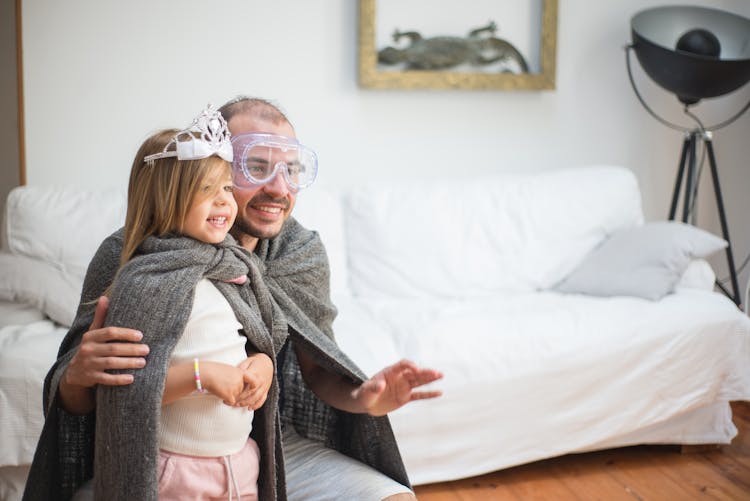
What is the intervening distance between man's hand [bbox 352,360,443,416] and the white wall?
211 centimetres

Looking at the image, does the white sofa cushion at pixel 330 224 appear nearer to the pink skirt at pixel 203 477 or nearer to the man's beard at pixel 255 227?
the man's beard at pixel 255 227

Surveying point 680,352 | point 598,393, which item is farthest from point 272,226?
point 680,352

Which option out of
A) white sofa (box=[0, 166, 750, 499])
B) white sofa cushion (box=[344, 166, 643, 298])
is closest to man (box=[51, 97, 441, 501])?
white sofa (box=[0, 166, 750, 499])

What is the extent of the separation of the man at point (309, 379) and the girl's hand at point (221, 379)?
0.25 metres

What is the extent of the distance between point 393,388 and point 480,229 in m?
1.93

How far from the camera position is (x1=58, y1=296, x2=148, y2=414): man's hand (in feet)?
3.76

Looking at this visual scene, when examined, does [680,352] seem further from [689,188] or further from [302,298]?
[302,298]

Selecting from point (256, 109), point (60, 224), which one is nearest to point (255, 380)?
point (256, 109)

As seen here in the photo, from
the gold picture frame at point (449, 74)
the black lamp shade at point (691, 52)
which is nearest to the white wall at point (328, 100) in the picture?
the gold picture frame at point (449, 74)

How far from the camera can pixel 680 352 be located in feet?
8.96

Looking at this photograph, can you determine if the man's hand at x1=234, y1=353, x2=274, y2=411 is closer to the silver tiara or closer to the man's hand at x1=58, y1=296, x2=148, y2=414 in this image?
the man's hand at x1=58, y1=296, x2=148, y2=414

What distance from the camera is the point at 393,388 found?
140cm

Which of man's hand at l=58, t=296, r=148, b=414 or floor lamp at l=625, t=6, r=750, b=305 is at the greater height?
floor lamp at l=625, t=6, r=750, b=305

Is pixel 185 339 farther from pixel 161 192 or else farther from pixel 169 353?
pixel 161 192
